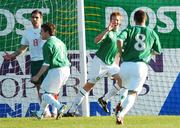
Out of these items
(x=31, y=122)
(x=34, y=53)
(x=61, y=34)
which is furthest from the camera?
(x=61, y=34)

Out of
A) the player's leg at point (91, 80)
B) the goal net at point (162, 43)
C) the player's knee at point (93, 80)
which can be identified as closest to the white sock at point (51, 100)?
the player's leg at point (91, 80)

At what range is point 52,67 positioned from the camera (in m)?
15.6

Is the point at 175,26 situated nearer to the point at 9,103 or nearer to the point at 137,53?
Answer: the point at 9,103

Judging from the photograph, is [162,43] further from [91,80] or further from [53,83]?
[53,83]

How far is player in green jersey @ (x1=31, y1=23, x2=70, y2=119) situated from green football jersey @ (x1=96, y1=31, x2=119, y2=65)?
1399 mm

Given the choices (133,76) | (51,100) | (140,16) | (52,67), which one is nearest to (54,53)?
(52,67)

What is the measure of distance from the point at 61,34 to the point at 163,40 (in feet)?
7.67

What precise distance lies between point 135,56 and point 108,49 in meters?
2.93

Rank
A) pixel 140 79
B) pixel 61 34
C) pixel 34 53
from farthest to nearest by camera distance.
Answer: pixel 61 34, pixel 34 53, pixel 140 79

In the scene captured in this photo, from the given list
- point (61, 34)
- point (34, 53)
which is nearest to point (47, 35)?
point (34, 53)

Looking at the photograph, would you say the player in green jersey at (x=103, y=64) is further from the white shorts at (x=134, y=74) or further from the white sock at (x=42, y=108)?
the white shorts at (x=134, y=74)

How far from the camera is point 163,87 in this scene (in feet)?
65.0

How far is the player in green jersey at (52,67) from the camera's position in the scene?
15336 millimetres

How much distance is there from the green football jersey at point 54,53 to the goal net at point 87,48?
367 cm
